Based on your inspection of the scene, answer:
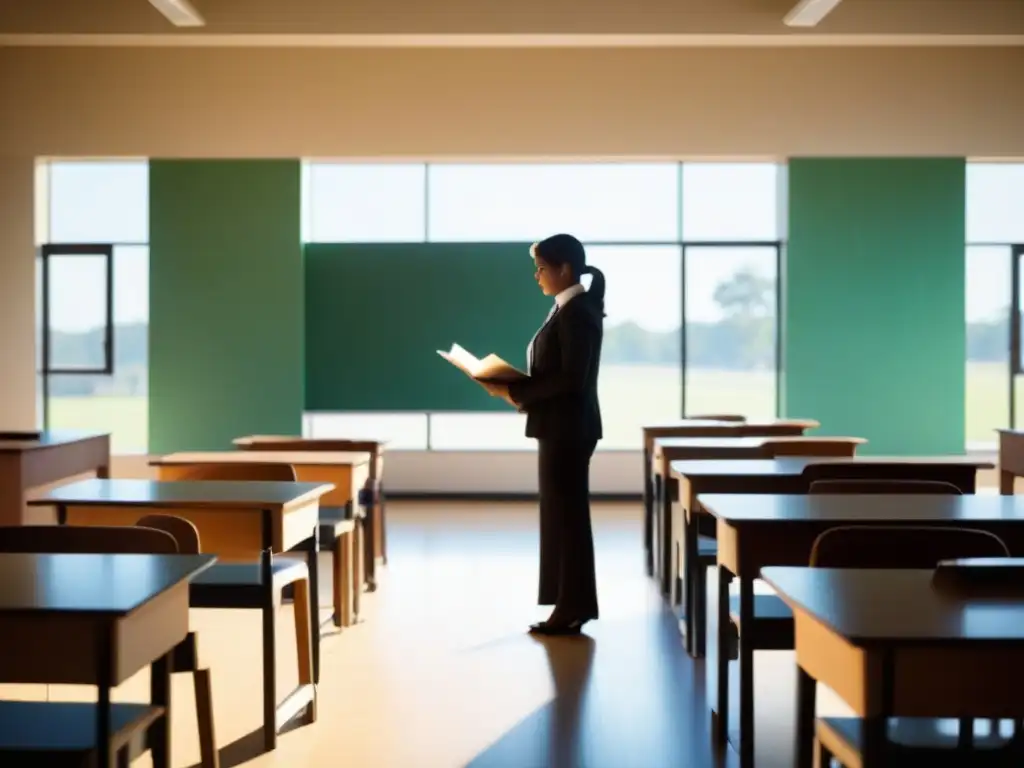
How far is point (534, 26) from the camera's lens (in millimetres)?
7922

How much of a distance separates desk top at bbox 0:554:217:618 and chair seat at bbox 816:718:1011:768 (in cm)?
117

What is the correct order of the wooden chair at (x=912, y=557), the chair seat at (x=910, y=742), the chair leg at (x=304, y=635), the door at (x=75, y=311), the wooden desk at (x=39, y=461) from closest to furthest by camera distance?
the chair seat at (x=910, y=742)
the wooden chair at (x=912, y=557)
the chair leg at (x=304, y=635)
the wooden desk at (x=39, y=461)
the door at (x=75, y=311)

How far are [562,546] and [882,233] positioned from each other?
5.53 meters

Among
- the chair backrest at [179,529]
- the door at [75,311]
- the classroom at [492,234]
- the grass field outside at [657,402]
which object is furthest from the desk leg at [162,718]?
the door at [75,311]

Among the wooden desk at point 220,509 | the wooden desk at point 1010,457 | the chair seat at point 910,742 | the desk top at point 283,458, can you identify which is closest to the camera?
the chair seat at point 910,742

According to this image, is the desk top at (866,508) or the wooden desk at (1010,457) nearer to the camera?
the desk top at (866,508)

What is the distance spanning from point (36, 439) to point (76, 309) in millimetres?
3784

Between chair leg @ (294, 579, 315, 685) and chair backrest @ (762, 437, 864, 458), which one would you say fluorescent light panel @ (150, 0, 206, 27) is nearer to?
chair backrest @ (762, 437, 864, 458)

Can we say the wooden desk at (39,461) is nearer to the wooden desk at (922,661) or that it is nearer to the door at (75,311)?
the door at (75,311)

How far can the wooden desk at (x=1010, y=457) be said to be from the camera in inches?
227

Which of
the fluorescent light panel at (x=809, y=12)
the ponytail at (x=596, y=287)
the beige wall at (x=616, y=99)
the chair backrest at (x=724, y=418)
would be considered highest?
the fluorescent light panel at (x=809, y=12)

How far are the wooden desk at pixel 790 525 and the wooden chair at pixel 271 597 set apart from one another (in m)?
1.28

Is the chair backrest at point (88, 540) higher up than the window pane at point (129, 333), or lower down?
lower down

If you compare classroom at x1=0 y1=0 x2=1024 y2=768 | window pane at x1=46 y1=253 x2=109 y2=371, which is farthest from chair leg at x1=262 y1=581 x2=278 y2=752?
window pane at x1=46 y1=253 x2=109 y2=371
